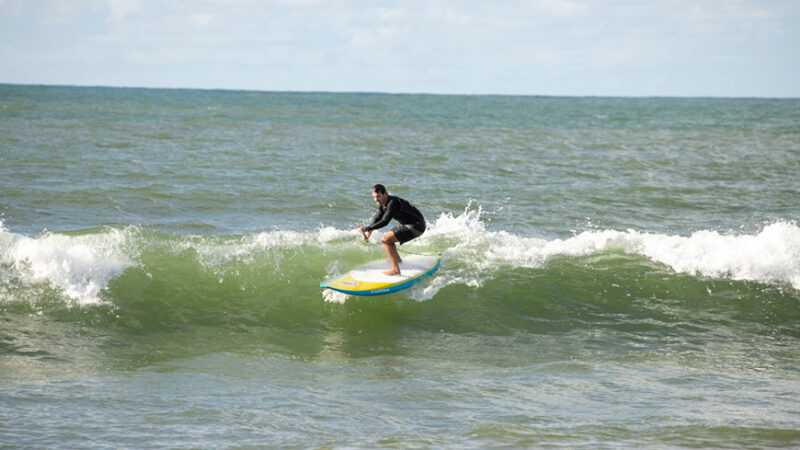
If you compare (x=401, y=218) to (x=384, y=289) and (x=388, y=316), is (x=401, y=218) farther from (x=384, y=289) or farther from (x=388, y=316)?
(x=388, y=316)

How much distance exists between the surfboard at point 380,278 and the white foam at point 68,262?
340 centimetres

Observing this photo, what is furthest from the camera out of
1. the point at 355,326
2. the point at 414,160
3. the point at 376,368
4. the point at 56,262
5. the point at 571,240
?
the point at 414,160

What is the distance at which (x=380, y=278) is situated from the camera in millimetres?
11102

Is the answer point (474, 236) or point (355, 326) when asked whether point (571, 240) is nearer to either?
point (474, 236)

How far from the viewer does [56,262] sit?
11391 mm

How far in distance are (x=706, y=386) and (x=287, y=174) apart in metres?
15.5

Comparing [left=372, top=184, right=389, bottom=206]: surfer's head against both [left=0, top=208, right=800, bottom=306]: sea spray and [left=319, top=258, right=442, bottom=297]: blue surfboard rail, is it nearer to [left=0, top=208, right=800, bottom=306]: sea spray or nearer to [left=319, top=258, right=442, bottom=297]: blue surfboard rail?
[left=319, top=258, right=442, bottom=297]: blue surfboard rail

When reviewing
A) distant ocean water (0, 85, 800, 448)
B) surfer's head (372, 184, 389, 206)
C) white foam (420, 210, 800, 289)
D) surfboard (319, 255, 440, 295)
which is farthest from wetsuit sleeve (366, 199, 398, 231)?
white foam (420, 210, 800, 289)

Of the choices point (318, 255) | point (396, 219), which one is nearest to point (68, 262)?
point (318, 255)

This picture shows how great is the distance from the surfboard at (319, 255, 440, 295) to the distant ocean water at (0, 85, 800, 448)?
13.5 inches

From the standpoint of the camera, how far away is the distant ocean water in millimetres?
7148

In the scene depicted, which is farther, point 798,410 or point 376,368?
point 376,368

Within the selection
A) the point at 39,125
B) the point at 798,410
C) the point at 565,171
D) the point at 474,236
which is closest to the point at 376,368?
the point at 798,410

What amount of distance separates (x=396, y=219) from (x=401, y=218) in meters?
0.19
